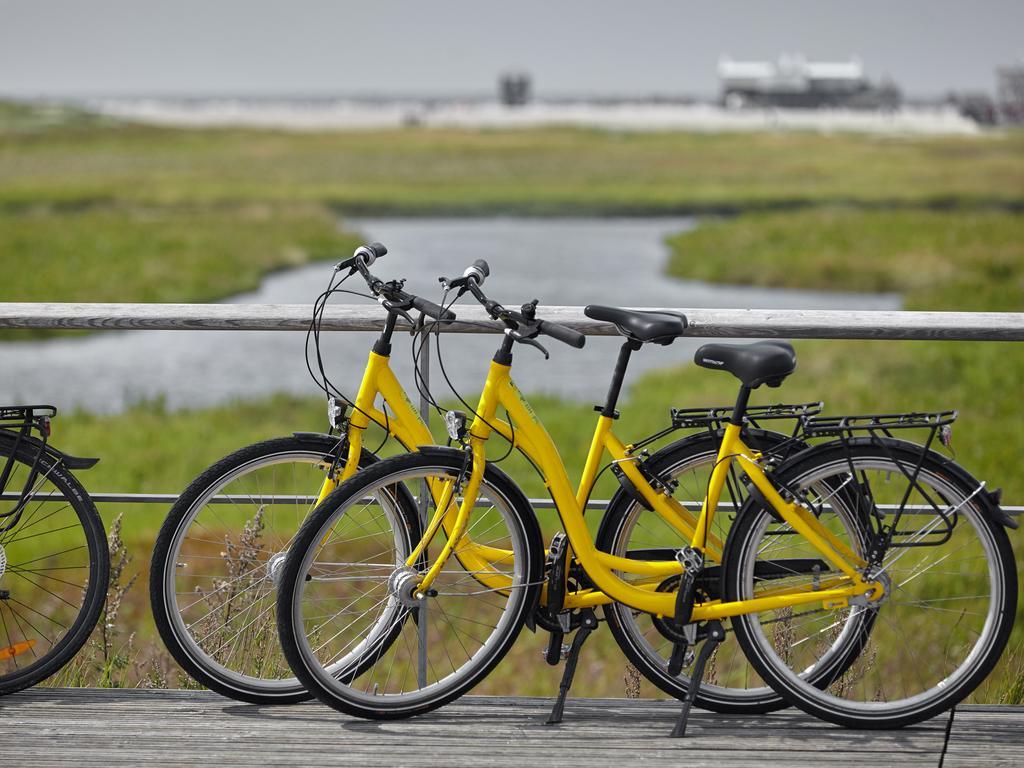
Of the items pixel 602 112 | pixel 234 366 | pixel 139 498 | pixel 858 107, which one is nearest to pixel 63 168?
pixel 234 366

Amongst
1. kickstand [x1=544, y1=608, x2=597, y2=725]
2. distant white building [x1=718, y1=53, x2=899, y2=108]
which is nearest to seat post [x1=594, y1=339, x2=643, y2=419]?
kickstand [x1=544, y1=608, x2=597, y2=725]

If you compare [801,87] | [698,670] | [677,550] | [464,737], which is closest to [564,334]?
[677,550]

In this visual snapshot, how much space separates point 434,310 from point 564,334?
360mm

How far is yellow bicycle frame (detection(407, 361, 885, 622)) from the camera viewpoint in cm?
306

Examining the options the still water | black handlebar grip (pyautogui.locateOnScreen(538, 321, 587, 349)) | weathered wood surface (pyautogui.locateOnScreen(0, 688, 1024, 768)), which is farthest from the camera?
the still water

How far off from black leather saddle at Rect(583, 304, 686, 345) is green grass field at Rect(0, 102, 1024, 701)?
152 cm

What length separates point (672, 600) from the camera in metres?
3.16

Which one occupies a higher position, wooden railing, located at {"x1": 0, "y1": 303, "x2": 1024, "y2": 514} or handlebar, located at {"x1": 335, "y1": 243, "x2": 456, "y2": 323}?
handlebar, located at {"x1": 335, "y1": 243, "x2": 456, "y2": 323}

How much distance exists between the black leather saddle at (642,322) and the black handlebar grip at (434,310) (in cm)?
35

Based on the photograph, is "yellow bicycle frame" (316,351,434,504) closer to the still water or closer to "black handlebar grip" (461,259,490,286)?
"black handlebar grip" (461,259,490,286)

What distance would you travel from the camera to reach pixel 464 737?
308 centimetres

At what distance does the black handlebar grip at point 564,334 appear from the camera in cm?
279

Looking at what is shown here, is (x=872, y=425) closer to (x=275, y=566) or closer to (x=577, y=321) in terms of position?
(x=577, y=321)

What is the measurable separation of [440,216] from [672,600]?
51.0 m
